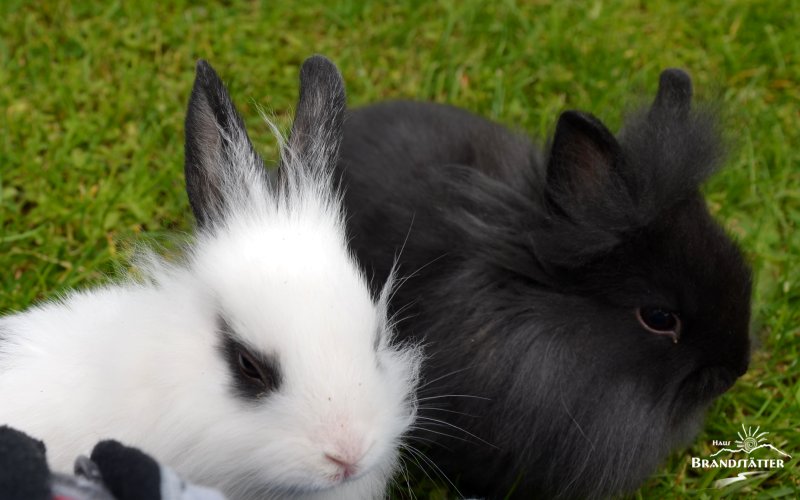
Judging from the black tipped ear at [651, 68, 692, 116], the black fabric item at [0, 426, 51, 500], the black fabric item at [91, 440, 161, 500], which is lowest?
the black fabric item at [91, 440, 161, 500]

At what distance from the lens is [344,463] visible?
6.87 feet

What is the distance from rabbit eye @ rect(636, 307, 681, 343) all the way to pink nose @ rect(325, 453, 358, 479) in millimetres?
1058

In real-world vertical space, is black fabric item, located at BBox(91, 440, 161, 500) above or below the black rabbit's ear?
below

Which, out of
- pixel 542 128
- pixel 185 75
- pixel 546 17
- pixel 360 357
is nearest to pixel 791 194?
pixel 542 128

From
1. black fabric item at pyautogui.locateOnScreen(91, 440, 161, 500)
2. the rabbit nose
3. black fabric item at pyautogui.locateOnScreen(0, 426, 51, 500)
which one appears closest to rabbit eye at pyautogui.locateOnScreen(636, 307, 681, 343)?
the rabbit nose

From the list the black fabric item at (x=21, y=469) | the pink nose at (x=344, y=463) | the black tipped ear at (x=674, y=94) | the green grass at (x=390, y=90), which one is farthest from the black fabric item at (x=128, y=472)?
the black tipped ear at (x=674, y=94)

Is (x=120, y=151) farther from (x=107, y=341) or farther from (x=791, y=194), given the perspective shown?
(x=791, y=194)

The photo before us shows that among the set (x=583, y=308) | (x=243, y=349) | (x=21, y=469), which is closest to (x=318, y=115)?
(x=243, y=349)

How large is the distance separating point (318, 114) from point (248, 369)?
789 mm

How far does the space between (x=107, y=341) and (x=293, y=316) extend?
0.62 meters

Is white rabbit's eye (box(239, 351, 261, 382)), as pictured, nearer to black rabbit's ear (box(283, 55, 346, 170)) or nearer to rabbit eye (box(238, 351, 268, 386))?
rabbit eye (box(238, 351, 268, 386))

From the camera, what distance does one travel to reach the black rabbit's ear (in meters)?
2.51

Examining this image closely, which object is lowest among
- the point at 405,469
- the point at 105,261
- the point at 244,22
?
the point at 405,469

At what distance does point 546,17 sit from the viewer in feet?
15.4
